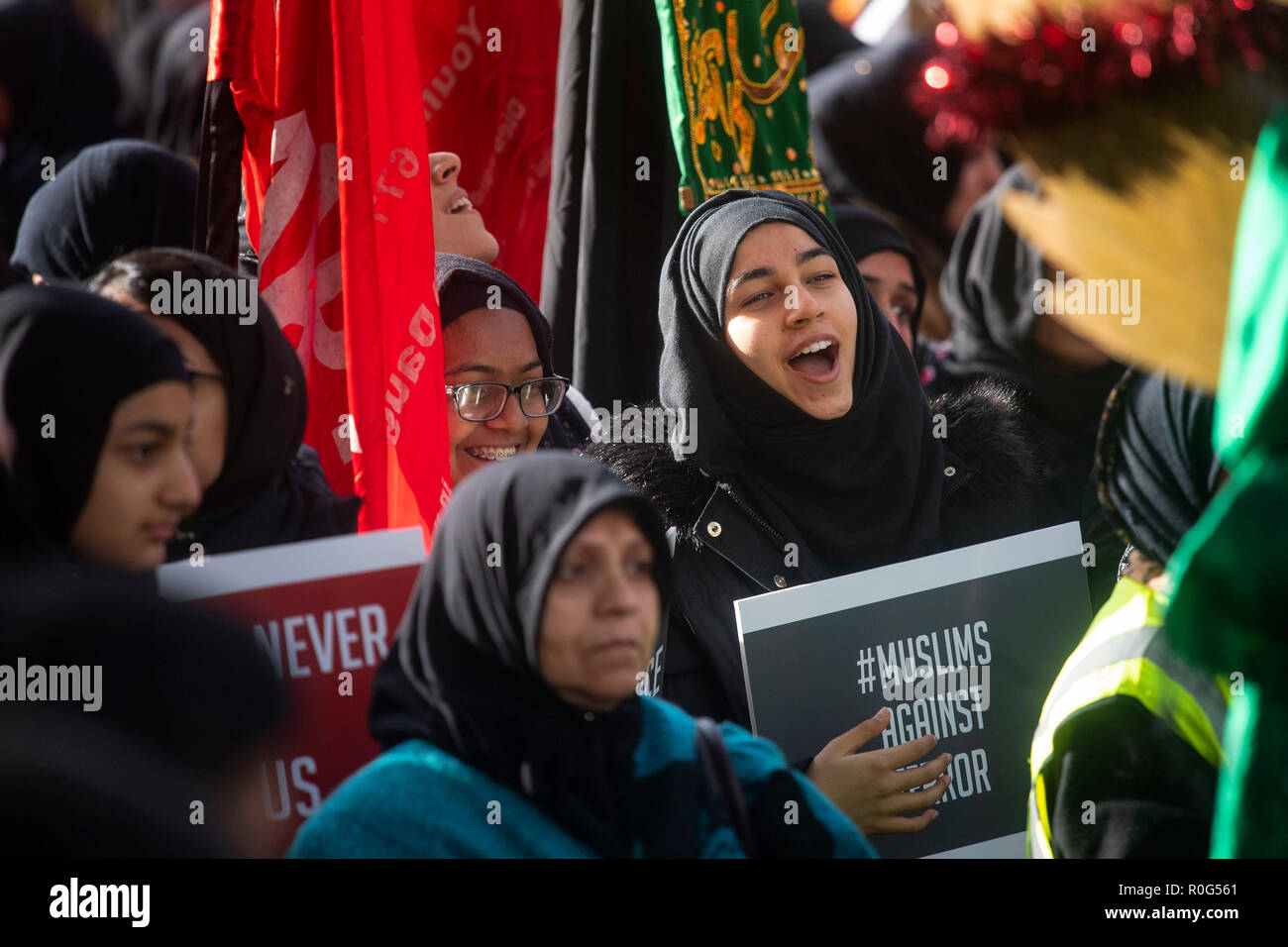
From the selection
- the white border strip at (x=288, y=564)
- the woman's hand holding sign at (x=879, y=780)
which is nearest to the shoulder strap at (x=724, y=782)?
the woman's hand holding sign at (x=879, y=780)

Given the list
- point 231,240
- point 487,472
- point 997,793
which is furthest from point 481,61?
point 997,793

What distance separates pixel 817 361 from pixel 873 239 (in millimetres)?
1654

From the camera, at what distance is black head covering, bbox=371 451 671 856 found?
5.49 ft

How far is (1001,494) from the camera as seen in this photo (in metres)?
2.69

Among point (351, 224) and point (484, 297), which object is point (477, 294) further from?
point (351, 224)

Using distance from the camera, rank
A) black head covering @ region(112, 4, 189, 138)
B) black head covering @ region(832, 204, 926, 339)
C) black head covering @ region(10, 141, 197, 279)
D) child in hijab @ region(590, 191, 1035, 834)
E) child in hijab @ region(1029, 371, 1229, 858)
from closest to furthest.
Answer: child in hijab @ region(1029, 371, 1229, 858)
child in hijab @ region(590, 191, 1035, 834)
black head covering @ region(10, 141, 197, 279)
black head covering @ region(832, 204, 926, 339)
black head covering @ region(112, 4, 189, 138)

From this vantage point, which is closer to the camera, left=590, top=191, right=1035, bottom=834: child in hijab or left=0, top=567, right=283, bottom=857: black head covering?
left=0, top=567, right=283, bottom=857: black head covering

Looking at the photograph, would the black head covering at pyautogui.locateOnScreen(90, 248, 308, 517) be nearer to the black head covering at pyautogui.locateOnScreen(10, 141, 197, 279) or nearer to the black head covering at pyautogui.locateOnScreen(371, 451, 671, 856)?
the black head covering at pyautogui.locateOnScreen(371, 451, 671, 856)

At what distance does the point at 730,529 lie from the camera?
8.38 feet

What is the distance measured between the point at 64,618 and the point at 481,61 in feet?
7.05

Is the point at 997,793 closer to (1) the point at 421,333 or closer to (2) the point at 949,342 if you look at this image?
(1) the point at 421,333

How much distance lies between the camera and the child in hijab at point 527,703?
1679 mm

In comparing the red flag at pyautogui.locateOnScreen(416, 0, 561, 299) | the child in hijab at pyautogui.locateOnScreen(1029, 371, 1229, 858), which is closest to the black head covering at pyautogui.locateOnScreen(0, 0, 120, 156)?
the red flag at pyautogui.locateOnScreen(416, 0, 561, 299)

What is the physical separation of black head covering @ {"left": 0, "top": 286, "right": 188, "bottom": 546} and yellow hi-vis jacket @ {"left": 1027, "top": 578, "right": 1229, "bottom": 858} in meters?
1.32
